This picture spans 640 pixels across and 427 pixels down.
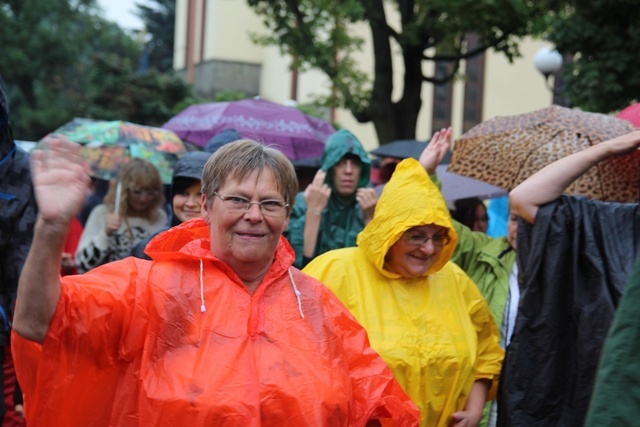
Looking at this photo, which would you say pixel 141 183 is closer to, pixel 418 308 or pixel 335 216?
pixel 335 216

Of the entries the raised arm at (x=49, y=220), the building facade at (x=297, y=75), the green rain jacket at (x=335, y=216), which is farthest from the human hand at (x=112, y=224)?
the building facade at (x=297, y=75)

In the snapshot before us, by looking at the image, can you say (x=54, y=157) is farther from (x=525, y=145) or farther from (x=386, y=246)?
(x=525, y=145)

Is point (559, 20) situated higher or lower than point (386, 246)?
higher

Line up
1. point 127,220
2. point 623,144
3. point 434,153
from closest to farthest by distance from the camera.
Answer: point 623,144
point 434,153
point 127,220

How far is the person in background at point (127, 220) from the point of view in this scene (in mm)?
6625

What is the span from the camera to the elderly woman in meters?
2.87

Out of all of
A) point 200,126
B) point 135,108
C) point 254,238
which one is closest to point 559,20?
point 200,126

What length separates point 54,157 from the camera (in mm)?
2799

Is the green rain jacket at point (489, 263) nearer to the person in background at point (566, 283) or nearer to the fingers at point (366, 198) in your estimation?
the fingers at point (366, 198)

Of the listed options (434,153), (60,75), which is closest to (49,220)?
(434,153)

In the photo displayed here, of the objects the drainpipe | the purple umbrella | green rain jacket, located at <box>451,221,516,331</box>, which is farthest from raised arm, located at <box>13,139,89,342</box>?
the drainpipe

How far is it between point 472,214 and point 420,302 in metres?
3.20

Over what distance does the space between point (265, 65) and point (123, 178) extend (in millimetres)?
32445

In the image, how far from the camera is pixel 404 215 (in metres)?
4.59
